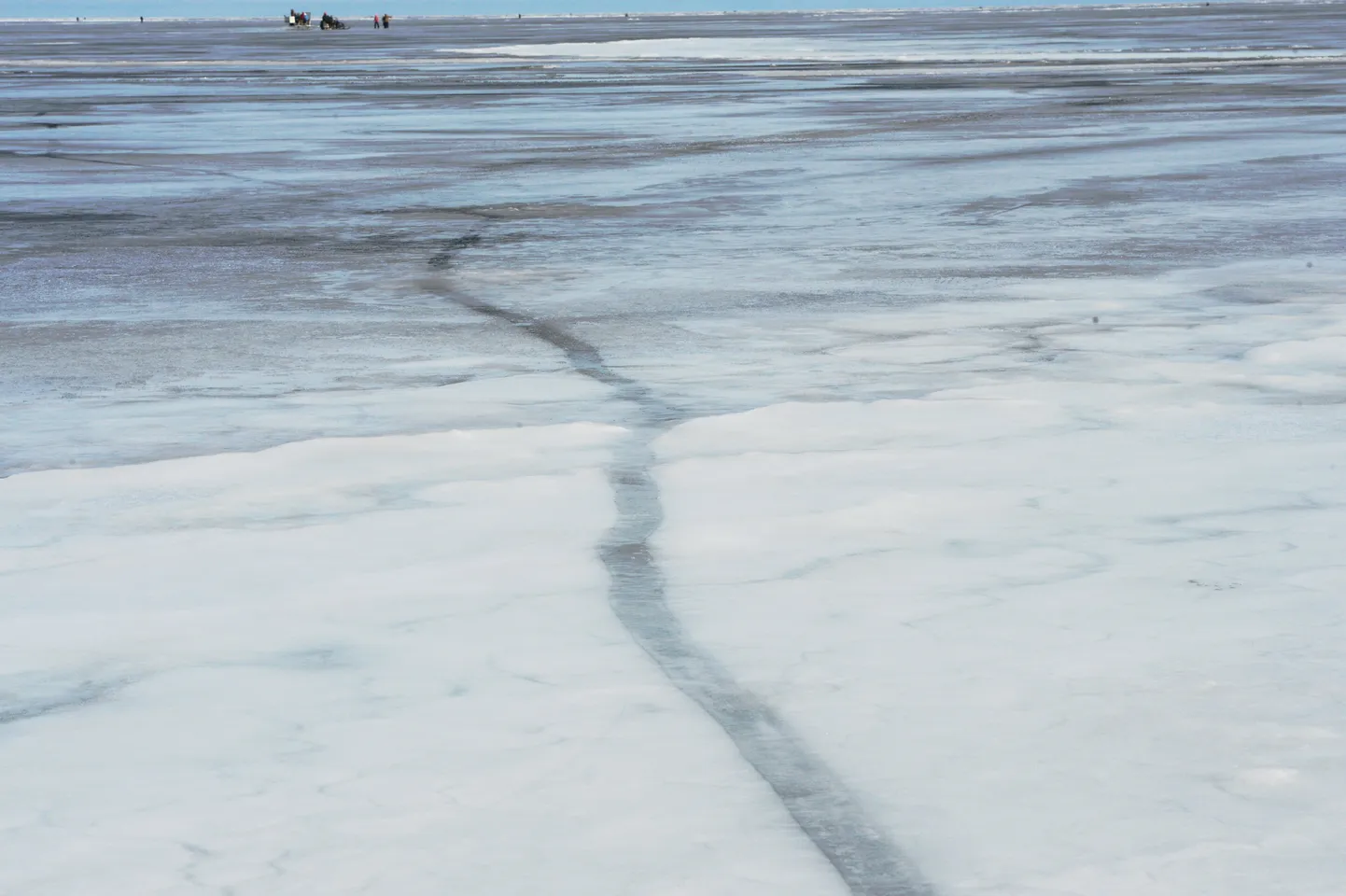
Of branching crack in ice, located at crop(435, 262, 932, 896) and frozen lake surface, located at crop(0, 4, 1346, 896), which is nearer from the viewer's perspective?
branching crack in ice, located at crop(435, 262, 932, 896)

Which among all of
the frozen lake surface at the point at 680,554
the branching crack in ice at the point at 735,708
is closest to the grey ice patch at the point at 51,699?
the frozen lake surface at the point at 680,554

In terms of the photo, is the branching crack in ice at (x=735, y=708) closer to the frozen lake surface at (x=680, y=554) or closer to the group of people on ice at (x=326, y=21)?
the frozen lake surface at (x=680, y=554)

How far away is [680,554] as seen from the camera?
3.72m

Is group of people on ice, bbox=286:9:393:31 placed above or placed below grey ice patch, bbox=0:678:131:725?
below

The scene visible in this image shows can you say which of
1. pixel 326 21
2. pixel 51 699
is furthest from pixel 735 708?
pixel 326 21

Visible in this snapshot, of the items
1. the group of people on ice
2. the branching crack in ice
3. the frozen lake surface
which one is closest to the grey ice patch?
the frozen lake surface

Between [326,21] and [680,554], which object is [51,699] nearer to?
[680,554]

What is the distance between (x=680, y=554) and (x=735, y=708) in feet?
2.86

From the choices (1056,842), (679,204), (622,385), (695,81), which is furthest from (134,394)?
(695,81)

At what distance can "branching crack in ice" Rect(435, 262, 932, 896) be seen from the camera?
7.72ft

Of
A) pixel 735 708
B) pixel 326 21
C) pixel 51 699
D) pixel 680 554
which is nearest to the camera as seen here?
pixel 735 708

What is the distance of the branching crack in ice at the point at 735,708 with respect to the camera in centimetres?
235

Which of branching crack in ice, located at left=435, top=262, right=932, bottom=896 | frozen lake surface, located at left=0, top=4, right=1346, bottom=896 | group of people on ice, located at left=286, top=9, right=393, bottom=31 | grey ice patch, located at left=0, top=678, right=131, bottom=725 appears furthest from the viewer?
group of people on ice, located at left=286, top=9, right=393, bottom=31

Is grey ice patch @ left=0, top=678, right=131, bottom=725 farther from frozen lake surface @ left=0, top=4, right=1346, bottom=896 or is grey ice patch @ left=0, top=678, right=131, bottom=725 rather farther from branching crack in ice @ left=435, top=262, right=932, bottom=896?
branching crack in ice @ left=435, top=262, right=932, bottom=896
